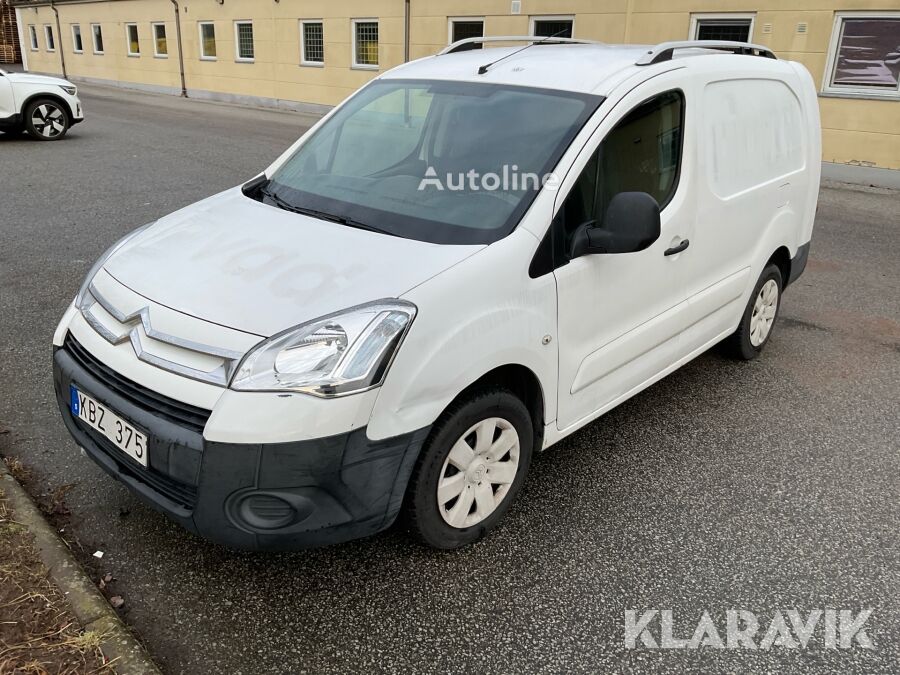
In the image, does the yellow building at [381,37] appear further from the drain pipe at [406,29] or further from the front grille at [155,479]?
the front grille at [155,479]

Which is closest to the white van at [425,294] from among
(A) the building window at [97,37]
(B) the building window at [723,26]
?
(B) the building window at [723,26]

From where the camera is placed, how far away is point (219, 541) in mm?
2430

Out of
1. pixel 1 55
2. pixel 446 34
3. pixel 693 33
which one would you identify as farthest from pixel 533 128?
pixel 1 55

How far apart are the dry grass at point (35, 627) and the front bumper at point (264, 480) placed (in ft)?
1.49

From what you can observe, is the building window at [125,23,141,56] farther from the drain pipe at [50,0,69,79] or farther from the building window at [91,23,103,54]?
the drain pipe at [50,0,69,79]

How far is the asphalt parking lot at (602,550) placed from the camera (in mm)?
2502

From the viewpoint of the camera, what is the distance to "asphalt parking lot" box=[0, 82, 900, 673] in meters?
2.50

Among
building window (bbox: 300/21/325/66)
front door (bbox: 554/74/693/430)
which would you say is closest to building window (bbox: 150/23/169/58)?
building window (bbox: 300/21/325/66)

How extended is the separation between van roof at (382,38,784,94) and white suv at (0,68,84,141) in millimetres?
11897

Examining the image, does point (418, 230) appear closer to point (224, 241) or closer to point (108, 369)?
point (224, 241)

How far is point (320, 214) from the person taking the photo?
125 inches

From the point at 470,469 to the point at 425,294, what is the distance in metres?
0.71
